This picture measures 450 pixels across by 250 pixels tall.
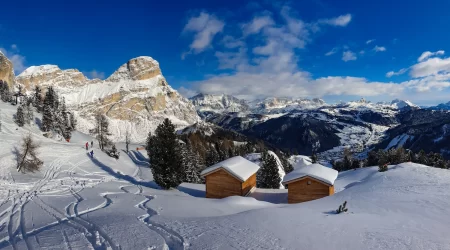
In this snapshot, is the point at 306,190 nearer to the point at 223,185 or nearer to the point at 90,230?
the point at 223,185

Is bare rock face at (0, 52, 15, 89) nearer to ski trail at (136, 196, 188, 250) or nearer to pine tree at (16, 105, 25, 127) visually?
pine tree at (16, 105, 25, 127)

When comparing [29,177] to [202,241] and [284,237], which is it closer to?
[202,241]

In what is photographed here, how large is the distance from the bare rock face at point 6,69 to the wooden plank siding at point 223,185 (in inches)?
5594

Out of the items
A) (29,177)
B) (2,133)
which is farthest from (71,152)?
(29,177)

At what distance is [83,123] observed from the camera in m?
178

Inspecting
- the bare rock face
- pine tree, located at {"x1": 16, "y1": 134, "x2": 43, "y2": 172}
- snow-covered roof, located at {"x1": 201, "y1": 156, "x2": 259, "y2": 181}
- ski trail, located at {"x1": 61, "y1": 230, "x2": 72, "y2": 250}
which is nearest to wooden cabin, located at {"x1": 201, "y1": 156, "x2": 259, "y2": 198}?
snow-covered roof, located at {"x1": 201, "y1": 156, "x2": 259, "y2": 181}

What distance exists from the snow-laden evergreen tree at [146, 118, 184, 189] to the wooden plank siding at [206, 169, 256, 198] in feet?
13.8

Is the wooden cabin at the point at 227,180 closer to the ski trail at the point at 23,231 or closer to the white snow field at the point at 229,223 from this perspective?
the white snow field at the point at 229,223

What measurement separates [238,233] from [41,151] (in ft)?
141

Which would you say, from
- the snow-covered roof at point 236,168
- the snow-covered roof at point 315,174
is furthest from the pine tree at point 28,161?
the snow-covered roof at point 315,174

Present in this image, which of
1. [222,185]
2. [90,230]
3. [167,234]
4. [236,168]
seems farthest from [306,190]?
[90,230]

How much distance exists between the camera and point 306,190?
26.4 meters

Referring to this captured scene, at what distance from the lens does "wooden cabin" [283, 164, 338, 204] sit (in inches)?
1017

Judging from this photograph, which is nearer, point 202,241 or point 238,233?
point 202,241
